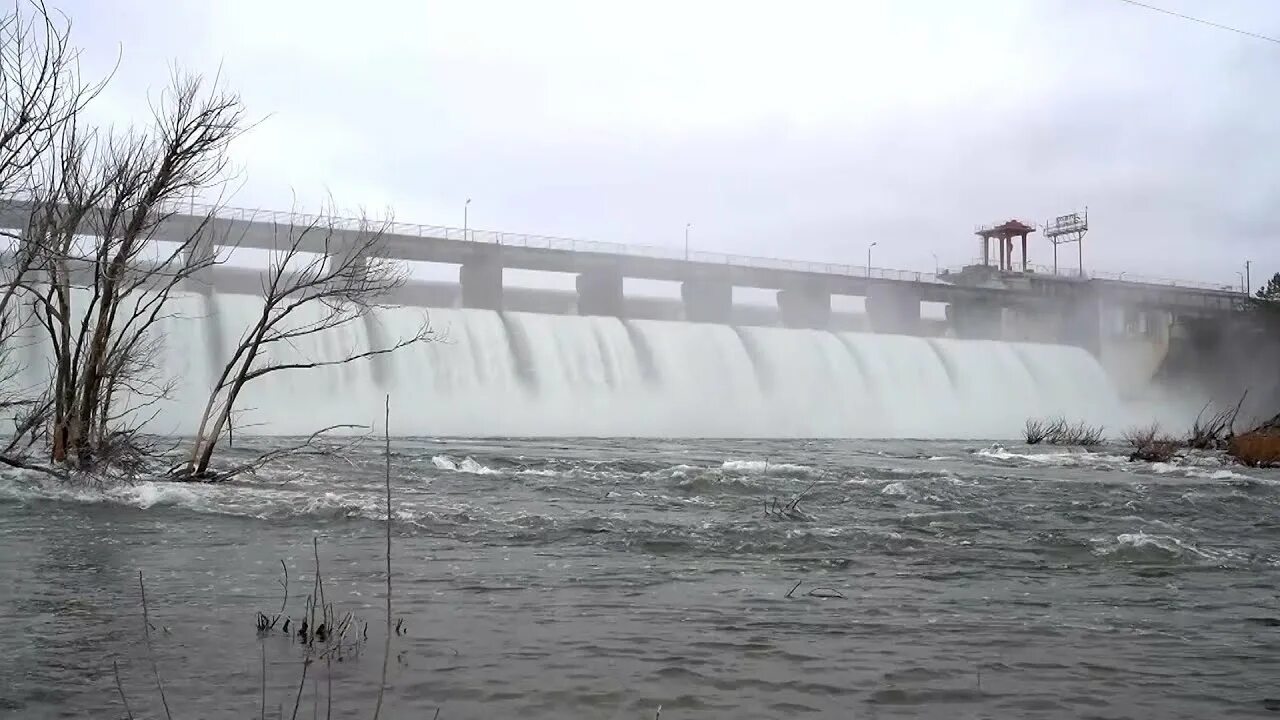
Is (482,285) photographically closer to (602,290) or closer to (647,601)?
(602,290)

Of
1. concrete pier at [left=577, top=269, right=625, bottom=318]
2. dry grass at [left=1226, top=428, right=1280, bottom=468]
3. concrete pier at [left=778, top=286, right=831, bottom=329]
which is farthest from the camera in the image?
concrete pier at [left=778, top=286, right=831, bottom=329]

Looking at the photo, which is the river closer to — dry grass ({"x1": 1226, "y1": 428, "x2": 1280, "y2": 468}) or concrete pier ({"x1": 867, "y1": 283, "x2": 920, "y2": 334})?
dry grass ({"x1": 1226, "y1": 428, "x2": 1280, "y2": 468})

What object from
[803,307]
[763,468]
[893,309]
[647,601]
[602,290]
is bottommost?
[763,468]

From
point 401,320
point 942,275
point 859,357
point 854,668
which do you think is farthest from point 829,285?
point 854,668

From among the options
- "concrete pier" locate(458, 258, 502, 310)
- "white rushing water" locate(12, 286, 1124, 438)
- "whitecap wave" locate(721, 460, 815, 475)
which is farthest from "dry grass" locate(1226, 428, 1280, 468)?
"concrete pier" locate(458, 258, 502, 310)

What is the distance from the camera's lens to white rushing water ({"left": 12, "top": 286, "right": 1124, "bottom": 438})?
2886 centimetres

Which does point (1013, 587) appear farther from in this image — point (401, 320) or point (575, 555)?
point (401, 320)

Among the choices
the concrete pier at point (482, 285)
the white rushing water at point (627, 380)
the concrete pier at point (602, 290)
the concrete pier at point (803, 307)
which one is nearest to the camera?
the white rushing water at point (627, 380)

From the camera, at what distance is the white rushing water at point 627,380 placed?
28.9m

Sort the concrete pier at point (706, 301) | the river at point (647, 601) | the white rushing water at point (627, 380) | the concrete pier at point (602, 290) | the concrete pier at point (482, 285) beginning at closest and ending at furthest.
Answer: the river at point (647, 601), the white rushing water at point (627, 380), the concrete pier at point (482, 285), the concrete pier at point (602, 290), the concrete pier at point (706, 301)

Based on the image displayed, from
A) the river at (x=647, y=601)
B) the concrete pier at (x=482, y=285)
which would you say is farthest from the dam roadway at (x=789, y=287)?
the river at (x=647, y=601)

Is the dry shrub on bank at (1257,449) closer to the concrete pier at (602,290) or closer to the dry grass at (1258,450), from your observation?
the dry grass at (1258,450)

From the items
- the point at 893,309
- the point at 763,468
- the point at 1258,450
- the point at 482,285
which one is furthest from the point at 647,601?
the point at 893,309

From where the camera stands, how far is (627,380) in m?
34.6
